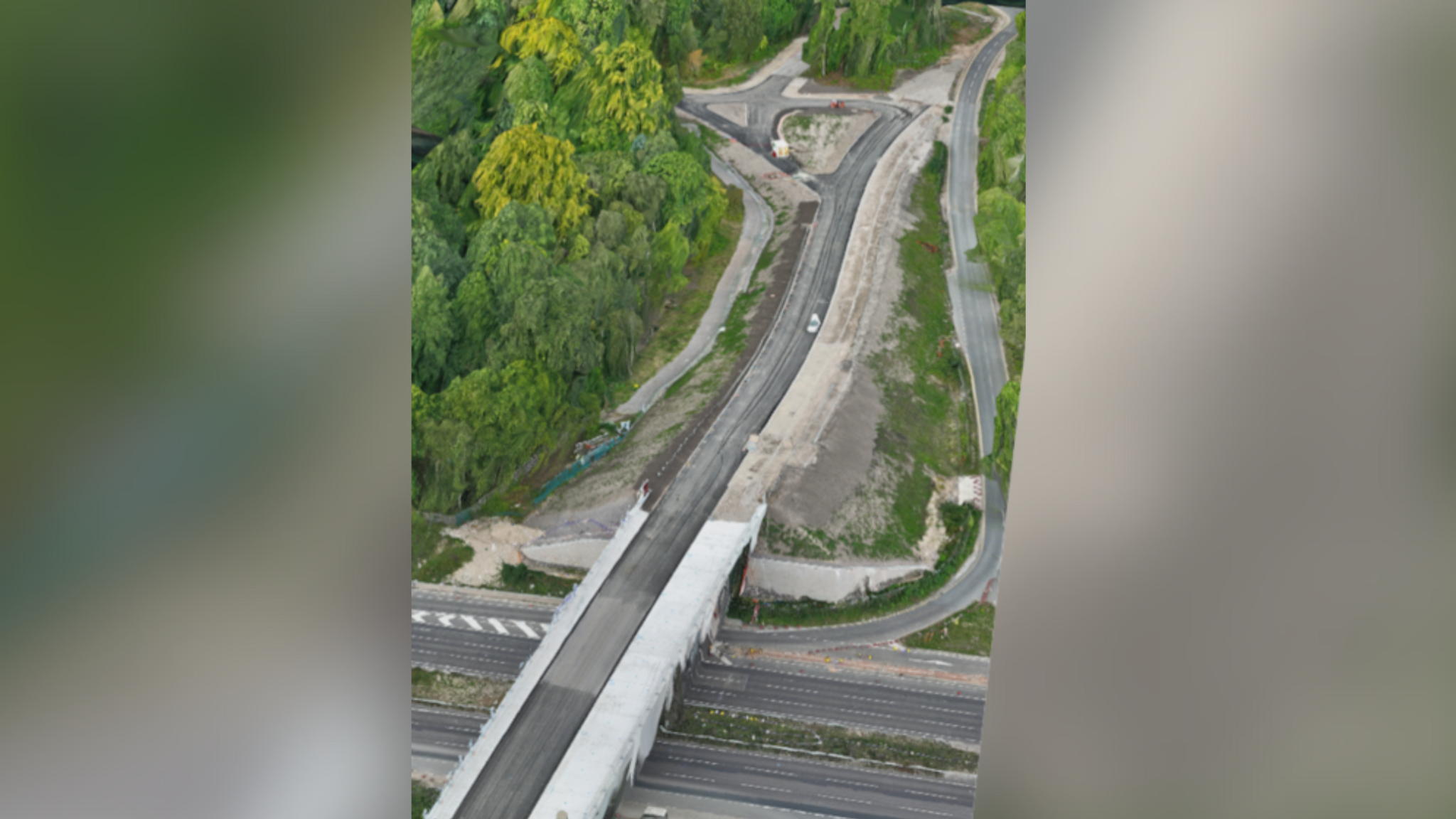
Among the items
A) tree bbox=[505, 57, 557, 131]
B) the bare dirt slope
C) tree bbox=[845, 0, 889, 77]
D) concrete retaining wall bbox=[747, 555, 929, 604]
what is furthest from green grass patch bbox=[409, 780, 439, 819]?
tree bbox=[845, 0, 889, 77]

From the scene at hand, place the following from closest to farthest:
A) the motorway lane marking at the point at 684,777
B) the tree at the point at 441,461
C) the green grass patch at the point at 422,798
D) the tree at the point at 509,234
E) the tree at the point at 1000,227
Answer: the green grass patch at the point at 422,798
the motorway lane marking at the point at 684,777
the tree at the point at 441,461
the tree at the point at 509,234
the tree at the point at 1000,227

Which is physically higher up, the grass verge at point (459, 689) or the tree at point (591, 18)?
the tree at point (591, 18)

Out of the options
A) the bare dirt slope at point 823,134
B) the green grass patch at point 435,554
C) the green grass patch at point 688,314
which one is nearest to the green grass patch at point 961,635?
the green grass patch at point 435,554

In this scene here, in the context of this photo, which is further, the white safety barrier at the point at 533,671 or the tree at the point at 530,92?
the tree at the point at 530,92

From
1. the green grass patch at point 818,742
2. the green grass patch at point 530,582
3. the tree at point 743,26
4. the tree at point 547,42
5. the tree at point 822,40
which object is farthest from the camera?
the tree at point 743,26

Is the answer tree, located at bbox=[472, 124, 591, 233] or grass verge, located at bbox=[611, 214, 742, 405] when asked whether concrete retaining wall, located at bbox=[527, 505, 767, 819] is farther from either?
tree, located at bbox=[472, 124, 591, 233]

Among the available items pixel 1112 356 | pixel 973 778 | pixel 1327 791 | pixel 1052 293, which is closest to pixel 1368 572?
pixel 1327 791

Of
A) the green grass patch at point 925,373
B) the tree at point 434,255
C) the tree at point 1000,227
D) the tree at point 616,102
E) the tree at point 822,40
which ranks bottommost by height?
the green grass patch at point 925,373

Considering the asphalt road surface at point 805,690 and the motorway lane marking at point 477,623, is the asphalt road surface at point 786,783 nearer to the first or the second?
the asphalt road surface at point 805,690
